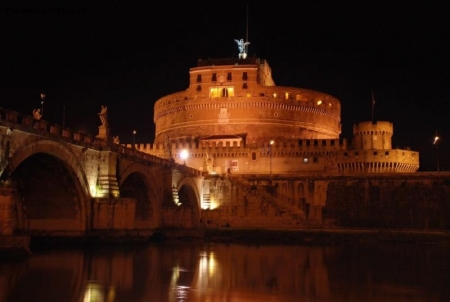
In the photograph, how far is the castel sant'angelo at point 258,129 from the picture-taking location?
232 feet

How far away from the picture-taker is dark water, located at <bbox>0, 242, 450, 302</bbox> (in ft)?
64.5

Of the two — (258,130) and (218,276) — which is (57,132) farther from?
(258,130)

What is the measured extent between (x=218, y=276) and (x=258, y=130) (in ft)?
191

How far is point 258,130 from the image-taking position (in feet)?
269

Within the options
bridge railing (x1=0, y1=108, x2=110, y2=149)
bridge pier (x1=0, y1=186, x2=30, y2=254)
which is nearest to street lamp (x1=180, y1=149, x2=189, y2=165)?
bridge railing (x1=0, y1=108, x2=110, y2=149)

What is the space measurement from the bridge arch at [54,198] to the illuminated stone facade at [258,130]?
3515cm

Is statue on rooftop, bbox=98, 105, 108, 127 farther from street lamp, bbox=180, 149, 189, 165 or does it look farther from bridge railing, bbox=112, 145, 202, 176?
street lamp, bbox=180, 149, 189, 165

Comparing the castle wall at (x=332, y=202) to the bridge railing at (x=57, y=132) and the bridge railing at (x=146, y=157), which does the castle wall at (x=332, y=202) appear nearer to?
the bridge railing at (x=146, y=157)

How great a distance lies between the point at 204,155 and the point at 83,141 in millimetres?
38972

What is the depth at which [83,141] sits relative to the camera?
112ft

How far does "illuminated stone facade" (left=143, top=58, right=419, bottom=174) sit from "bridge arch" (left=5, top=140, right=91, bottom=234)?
1384 inches

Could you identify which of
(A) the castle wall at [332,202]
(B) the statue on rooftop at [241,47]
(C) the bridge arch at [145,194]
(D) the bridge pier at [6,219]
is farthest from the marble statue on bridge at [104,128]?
(B) the statue on rooftop at [241,47]

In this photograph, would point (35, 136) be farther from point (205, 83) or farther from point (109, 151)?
point (205, 83)

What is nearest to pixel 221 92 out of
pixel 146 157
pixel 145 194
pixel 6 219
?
pixel 145 194
